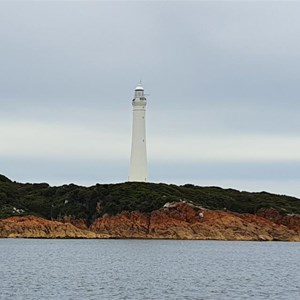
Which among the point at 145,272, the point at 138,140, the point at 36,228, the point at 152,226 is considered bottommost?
the point at 145,272

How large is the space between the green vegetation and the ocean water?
11.8m

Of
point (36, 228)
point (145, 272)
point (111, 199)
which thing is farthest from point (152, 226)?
point (145, 272)

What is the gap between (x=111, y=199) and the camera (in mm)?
123938

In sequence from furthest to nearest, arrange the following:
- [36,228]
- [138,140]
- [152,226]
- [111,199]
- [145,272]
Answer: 1. [138,140]
2. [111,199]
3. [36,228]
4. [152,226]
5. [145,272]

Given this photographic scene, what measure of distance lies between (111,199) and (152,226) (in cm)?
875

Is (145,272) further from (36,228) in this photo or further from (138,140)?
(138,140)

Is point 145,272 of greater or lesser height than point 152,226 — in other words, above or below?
below

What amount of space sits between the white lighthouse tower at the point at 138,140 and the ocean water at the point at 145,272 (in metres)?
21.8

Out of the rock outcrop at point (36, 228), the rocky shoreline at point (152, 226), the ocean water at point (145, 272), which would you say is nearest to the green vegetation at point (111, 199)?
the rocky shoreline at point (152, 226)

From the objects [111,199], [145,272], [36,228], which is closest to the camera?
[145,272]

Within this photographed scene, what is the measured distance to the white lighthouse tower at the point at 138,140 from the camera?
130 metres

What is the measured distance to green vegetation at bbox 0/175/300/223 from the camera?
123 metres

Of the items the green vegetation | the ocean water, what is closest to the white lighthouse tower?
the green vegetation

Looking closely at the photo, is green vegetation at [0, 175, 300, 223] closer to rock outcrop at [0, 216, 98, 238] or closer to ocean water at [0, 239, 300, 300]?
rock outcrop at [0, 216, 98, 238]
